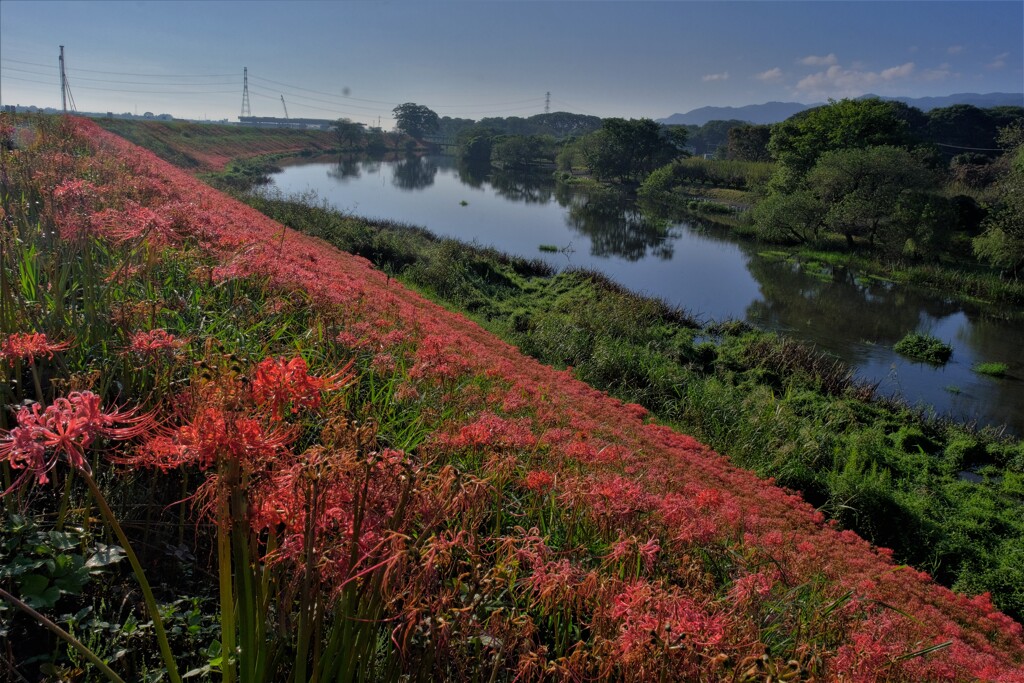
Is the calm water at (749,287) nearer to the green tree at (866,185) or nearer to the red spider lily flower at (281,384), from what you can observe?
the green tree at (866,185)

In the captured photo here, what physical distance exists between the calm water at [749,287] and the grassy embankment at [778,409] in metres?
2.83

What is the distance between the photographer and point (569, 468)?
3.74 metres

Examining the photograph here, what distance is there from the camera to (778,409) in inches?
429

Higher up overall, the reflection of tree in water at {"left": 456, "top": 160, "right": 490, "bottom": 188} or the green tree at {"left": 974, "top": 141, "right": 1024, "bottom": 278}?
the reflection of tree in water at {"left": 456, "top": 160, "right": 490, "bottom": 188}

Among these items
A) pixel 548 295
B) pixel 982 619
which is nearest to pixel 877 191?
pixel 548 295

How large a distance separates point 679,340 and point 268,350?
13154 mm

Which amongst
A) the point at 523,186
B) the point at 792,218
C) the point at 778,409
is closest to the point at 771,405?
the point at 778,409

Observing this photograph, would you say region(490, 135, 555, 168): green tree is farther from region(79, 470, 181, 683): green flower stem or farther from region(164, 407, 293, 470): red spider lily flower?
region(79, 470, 181, 683): green flower stem

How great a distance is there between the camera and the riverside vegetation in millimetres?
1493

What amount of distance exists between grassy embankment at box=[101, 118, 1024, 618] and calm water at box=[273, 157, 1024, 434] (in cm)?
283

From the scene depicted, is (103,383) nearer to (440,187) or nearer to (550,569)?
(550,569)

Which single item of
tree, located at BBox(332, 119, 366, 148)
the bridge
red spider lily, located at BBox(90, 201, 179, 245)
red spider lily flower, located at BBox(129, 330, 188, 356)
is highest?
the bridge

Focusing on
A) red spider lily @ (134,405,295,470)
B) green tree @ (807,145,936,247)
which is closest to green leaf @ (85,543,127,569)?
red spider lily @ (134,405,295,470)

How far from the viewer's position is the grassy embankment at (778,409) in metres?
7.99
